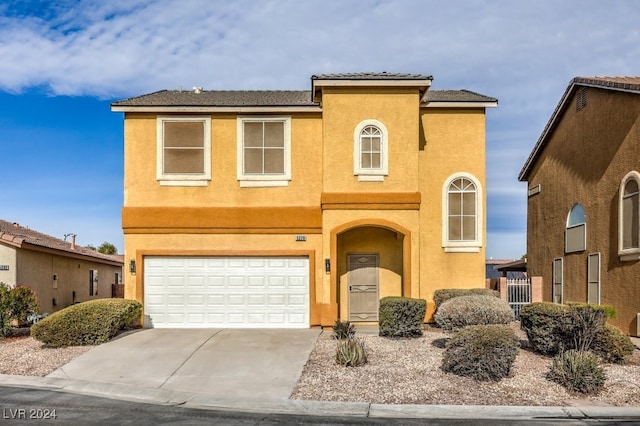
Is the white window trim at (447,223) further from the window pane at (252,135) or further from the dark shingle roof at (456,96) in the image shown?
the window pane at (252,135)

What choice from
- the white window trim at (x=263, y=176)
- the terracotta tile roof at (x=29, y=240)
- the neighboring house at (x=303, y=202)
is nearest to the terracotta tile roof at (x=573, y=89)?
the neighboring house at (x=303, y=202)

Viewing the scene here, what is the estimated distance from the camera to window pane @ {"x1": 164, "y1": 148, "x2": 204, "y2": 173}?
19375 millimetres

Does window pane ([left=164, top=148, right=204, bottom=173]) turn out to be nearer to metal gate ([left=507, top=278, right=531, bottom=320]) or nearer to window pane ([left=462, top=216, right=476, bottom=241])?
window pane ([left=462, top=216, right=476, bottom=241])

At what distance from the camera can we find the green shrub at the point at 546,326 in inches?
534

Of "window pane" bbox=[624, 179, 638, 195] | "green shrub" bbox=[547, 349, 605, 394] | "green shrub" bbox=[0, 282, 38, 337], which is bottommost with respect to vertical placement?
"green shrub" bbox=[547, 349, 605, 394]

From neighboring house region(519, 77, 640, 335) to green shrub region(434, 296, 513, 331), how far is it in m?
4.06

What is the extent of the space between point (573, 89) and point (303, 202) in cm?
1026

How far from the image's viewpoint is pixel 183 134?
19.5 m

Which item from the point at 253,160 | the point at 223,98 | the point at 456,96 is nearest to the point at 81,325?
the point at 253,160

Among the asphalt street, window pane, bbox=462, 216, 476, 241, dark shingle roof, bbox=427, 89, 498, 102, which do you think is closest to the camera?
the asphalt street

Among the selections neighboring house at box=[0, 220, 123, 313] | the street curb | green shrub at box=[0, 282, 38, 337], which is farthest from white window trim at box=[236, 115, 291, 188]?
neighboring house at box=[0, 220, 123, 313]

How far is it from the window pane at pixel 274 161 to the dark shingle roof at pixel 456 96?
4938 millimetres

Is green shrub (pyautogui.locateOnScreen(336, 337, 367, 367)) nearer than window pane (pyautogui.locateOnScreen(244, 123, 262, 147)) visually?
Yes

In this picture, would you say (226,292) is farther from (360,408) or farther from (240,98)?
(360,408)
